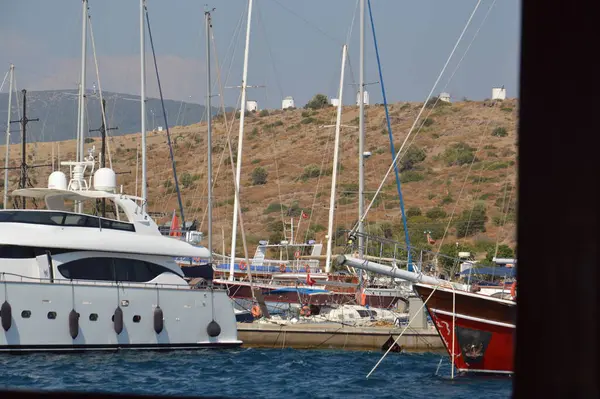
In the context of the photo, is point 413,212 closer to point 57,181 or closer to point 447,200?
point 447,200

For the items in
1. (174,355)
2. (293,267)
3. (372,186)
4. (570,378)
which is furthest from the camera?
(372,186)

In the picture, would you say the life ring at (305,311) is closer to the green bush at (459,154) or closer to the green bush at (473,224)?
the green bush at (473,224)

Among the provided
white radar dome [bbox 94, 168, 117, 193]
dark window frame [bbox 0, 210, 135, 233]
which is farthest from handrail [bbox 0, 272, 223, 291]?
white radar dome [bbox 94, 168, 117, 193]

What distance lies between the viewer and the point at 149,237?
23234 millimetres

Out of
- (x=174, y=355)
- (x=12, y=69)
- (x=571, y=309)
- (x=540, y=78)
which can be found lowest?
(x=174, y=355)

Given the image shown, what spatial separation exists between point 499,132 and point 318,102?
32.7m

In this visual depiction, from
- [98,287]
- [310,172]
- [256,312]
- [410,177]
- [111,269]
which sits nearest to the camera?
[98,287]

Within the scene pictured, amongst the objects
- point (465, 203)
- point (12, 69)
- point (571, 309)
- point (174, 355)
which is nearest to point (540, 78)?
point (571, 309)

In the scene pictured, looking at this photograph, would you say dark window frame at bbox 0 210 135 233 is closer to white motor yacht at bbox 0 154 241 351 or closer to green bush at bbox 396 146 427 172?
white motor yacht at bbox 0 154 241 351

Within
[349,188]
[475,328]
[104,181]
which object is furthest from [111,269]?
[349,188]

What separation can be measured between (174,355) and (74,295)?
3.00 meters

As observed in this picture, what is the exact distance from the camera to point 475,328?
18922 millimetres

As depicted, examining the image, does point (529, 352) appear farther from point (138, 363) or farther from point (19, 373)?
point (138, 363)

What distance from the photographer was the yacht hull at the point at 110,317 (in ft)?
67.2
